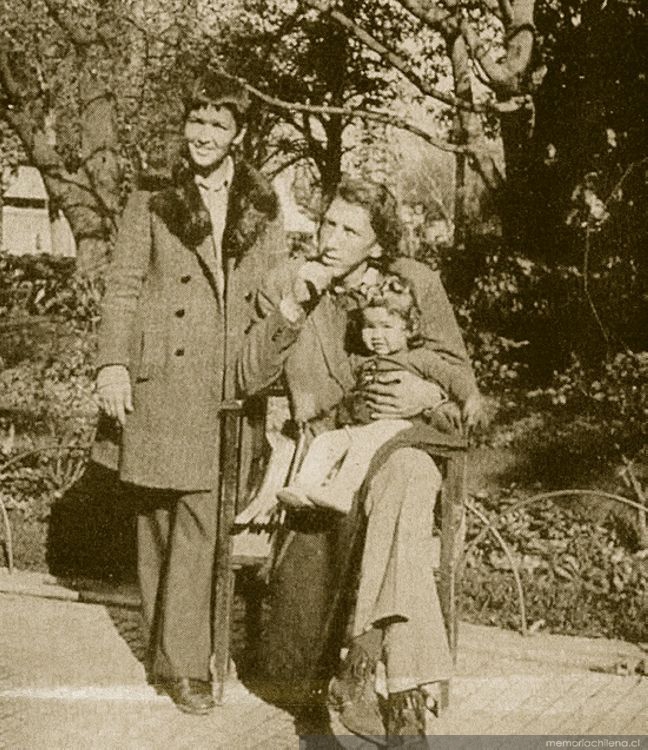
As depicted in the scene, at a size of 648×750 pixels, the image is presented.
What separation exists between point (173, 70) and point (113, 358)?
6005 millimetres

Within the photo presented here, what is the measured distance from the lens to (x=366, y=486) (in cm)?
407

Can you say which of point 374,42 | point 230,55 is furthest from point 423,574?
point 230,55

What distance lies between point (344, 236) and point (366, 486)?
84cm

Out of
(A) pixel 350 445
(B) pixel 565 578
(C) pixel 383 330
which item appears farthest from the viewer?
(B) pixel 565 578

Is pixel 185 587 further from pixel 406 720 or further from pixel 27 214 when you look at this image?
pixel 27 214

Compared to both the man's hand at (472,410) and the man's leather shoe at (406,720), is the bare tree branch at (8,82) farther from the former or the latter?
the man's leather shoe at (406,720)

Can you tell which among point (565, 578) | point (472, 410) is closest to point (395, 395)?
point (472, 410)

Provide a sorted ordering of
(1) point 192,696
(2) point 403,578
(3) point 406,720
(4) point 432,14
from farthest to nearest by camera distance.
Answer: (4) point 432,14 < (1) point 192,696 < (2) point 403,578 < (3) point 406,720

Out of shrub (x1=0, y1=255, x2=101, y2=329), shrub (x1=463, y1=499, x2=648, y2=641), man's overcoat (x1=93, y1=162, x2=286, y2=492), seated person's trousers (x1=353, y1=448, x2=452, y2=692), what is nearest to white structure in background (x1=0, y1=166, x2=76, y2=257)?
shrub (x1=0, y1=255, x2=101, y2=329)

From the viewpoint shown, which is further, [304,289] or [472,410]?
[472,410]

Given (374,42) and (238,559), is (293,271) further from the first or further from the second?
(374,42)

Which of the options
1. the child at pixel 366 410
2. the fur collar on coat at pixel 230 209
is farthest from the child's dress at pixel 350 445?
the fur collar on coat at pixel 230 209

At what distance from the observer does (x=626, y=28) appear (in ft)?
31.0

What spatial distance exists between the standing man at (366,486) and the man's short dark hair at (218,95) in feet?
1.44
